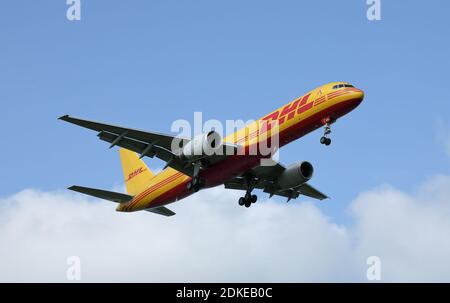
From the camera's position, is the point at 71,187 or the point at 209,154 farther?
the point at 71,187

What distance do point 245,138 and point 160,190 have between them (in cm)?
853

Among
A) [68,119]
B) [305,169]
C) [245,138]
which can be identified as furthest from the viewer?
[305,169]

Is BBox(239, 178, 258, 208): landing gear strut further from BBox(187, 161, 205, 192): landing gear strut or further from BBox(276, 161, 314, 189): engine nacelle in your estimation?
BBox(187, 161, 205, 192): landing gear strut

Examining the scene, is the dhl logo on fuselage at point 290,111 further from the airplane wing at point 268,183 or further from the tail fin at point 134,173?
the tail fin at point 134,173

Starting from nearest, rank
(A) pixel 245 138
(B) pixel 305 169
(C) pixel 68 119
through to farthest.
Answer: (C) pixel 68 119 → (A) pixel 245 138 → (B) pixel 305 169

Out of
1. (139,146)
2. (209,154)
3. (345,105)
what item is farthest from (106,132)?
(345,105)

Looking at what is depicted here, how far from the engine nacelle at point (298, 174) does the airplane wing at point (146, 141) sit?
6.33m

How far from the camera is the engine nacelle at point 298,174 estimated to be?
2084 inches

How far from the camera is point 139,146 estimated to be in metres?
49.7

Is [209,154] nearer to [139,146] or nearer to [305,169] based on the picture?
[139,146]

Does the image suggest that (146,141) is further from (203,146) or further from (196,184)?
(196,184)

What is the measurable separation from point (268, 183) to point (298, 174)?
3.48 meters

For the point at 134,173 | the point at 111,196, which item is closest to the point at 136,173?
the point at 134,173

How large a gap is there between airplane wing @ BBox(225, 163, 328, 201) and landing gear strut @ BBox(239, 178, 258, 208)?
Result: 370 millimetres
